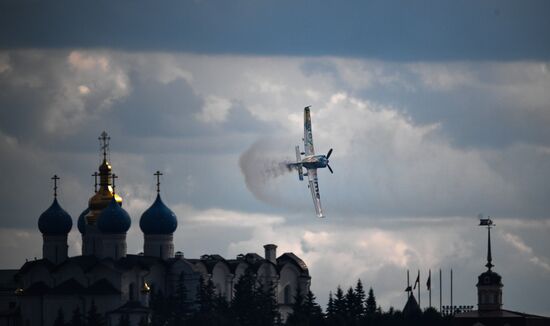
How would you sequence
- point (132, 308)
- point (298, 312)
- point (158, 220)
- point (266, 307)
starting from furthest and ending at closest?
point (158, 220), point (298, 312), point (266, 307), point (132, 308)

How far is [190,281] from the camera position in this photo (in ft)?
407

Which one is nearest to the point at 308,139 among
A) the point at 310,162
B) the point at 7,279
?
the point at 310,162

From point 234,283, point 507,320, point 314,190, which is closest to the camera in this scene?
point 507,320

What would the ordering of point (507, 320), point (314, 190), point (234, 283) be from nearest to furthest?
point (507, 320) → point (314, 190) → point (234, 283)

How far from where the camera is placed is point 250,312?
120625mm

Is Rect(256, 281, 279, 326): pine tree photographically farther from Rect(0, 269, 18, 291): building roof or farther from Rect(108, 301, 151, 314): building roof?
Rect(0, 269, 18, 291): building roof

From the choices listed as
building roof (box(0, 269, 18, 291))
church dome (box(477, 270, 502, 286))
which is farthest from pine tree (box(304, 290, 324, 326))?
building roof (box(0, 269, 18, 291))

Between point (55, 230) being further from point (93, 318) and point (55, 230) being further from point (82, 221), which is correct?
point (93, 318)

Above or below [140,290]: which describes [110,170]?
above

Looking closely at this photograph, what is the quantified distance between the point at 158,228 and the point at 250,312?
916cm

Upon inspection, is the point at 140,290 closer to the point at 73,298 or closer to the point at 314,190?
the point at 73,298

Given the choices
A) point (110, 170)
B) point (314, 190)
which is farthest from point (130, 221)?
point (314, 190)

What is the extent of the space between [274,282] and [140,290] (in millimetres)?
10368

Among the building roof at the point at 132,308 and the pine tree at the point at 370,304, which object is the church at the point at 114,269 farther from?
the pine tree at the point at 370,304
